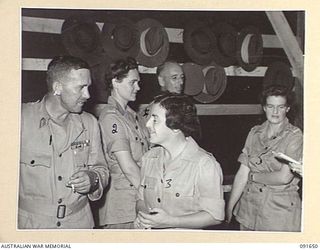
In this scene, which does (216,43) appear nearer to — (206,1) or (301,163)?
(206,1)

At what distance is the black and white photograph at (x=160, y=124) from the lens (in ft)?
3.42

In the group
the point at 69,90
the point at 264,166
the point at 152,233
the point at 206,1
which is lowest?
the point at 152,233

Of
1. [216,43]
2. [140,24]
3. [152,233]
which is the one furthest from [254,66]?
[152,233]

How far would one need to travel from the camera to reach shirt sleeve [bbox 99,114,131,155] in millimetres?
1071

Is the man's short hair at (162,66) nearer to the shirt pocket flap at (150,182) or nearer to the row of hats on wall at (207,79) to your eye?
the row of hats on wall at (207,79)

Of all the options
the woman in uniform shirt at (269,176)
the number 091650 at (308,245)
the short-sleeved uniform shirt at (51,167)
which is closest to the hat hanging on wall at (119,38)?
the short-sleeved uniform shirt at (51,167)

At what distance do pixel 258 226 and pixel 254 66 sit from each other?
242 millimetres

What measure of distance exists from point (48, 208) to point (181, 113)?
0.79ft

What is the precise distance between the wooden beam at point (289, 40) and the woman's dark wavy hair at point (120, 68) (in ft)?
0.71

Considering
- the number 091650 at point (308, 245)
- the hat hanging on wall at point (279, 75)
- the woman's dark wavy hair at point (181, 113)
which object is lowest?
the number 091650 at point (308, 245)

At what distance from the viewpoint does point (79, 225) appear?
1.05m

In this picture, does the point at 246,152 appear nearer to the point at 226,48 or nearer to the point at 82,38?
the point at 226,48

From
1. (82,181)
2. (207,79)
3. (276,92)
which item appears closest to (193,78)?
(207,79)

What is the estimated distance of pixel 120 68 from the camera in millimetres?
1062
